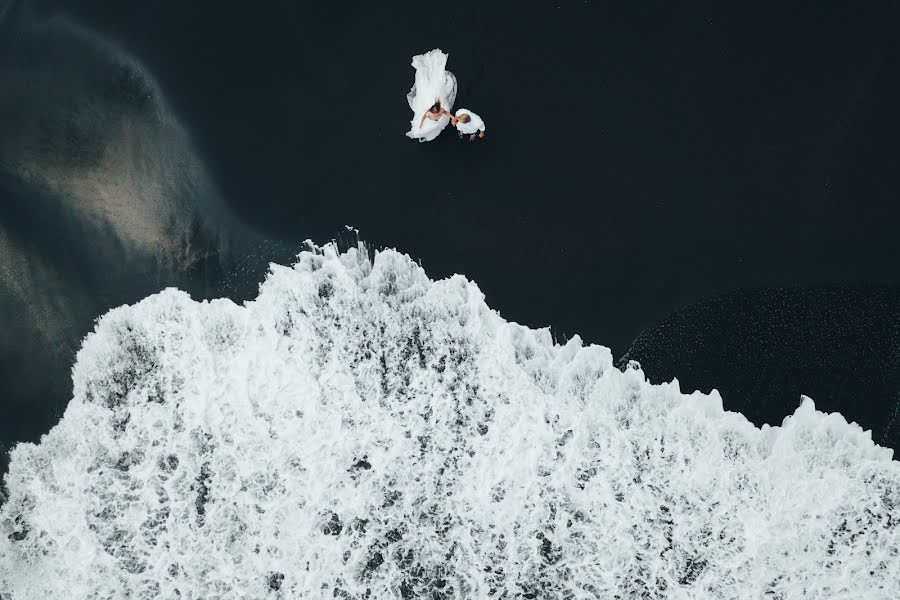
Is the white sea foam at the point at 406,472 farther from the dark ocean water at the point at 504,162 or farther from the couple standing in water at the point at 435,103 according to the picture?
the couple standing in water at the point at 435,103

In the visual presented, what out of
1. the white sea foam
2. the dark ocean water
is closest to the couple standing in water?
the dark ocean water

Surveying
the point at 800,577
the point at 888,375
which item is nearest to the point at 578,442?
the point at 800,577

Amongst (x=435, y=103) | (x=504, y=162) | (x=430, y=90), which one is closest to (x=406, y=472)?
(x=504, y=162)

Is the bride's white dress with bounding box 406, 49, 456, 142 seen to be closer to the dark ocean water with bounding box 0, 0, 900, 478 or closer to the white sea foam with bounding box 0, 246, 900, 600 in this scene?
the dark ocean water with bounding box 0, 0, 900, 478

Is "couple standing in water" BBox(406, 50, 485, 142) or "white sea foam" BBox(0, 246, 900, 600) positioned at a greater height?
"couple standing in water" BBox(406, 50, 485, 142)

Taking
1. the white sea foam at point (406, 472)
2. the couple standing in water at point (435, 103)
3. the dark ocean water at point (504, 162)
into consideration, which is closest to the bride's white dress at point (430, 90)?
the couple standing in water at point (435, 103)

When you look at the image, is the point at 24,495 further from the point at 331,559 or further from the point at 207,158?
the point at 207,158

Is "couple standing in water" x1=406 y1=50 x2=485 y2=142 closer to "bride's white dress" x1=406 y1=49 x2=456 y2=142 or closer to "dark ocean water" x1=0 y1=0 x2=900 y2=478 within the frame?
"bride's white dress" x1=406 y1=49 x2=456 y2=142

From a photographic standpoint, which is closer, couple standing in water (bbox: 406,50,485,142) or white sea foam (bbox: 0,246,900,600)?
white sea foam (bbox: 0,246,900,600)
